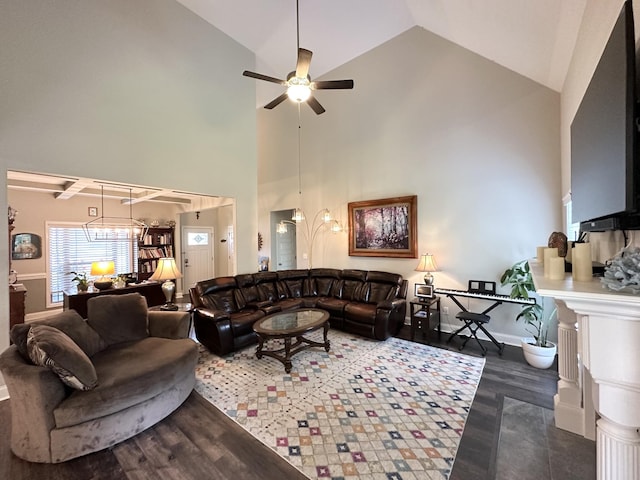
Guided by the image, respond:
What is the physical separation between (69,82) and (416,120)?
491cm

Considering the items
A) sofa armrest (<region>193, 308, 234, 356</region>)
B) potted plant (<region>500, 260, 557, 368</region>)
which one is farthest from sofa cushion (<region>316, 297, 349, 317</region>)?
potted plant (<region>500, 260, 557, 368</region>)

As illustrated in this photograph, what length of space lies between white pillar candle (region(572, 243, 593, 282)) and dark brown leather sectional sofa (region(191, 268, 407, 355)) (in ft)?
9.10

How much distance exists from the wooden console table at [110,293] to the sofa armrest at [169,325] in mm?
2196

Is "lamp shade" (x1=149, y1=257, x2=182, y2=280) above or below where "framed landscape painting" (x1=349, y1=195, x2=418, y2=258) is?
below

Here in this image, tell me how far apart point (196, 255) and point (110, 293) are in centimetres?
304

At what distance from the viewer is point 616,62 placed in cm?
107

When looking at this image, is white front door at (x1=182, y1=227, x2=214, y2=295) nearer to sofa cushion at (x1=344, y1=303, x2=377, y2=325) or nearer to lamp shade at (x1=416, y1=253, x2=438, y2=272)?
sofa cushion at (x1=344, y1=303, x2=377, y2=325)

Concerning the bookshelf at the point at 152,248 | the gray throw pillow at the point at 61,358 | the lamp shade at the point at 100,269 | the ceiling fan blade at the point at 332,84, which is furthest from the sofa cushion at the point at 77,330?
the bookshelf at the point at 152,248

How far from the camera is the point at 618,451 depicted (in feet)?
3.31

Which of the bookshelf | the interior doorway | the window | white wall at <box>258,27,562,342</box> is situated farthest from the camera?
the interior doorway

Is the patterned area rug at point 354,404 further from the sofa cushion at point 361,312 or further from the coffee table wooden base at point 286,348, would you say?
the sofa cushion at point 361,312

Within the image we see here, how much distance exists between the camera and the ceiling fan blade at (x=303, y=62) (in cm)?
250

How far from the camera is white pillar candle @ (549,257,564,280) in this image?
140cm

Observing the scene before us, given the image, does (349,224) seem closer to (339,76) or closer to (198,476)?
(339,76)
